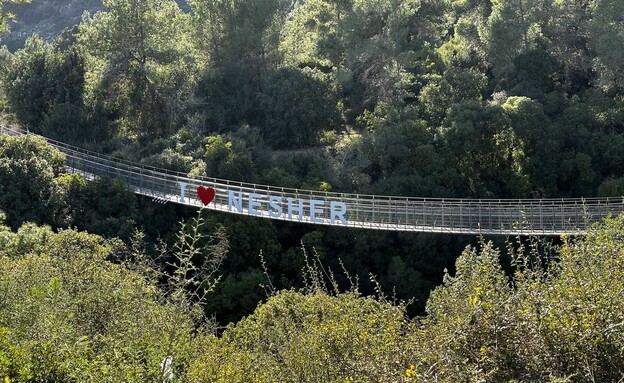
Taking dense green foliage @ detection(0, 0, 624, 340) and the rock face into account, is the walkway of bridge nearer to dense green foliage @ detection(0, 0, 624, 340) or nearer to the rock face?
dense green foliage @ detection(0, 0, 624, 340)

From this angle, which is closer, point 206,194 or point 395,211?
point 395,211

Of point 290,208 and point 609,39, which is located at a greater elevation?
point 609,39

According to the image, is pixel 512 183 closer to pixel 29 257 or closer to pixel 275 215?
pixel 275 215

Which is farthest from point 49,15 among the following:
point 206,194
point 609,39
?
point 609,39

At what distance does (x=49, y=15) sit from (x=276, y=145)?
39070 mm

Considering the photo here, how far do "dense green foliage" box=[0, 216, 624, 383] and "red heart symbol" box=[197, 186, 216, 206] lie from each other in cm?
872

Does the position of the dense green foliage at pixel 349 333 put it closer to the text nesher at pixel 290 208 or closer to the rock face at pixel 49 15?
the text nesher at pixel 290 208

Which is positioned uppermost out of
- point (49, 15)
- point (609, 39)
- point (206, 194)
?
point (49, 15)

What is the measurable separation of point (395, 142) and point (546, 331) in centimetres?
1891

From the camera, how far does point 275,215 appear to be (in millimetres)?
20797

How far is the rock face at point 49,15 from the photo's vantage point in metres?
59.3

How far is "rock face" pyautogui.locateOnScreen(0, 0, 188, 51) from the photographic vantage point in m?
59.3

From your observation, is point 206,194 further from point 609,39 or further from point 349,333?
point 609,39

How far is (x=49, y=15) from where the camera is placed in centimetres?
6081
